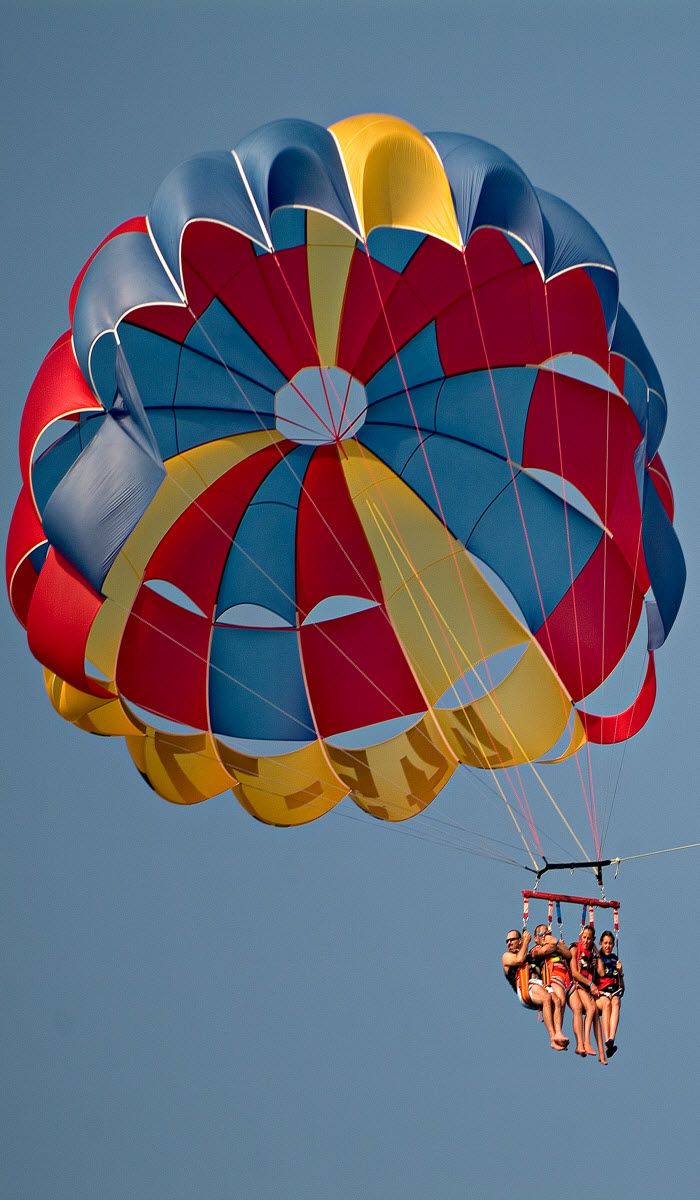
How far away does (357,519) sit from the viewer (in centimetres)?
1281

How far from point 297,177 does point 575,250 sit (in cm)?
165

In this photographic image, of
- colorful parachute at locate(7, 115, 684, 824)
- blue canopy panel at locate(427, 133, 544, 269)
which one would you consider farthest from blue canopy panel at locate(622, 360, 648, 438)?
blue canopy panel at locate(427, 133, 544, 269)

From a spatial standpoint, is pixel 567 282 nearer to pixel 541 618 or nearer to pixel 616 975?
pixel 541 618

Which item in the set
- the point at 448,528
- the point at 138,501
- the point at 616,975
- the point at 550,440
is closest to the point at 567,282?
the point at 550,440

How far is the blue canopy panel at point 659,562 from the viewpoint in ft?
39.1

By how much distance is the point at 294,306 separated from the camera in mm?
12172

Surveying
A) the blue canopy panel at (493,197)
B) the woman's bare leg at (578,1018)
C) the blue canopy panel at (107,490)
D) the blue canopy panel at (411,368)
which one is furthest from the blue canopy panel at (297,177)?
the woman's bare leg at (578,1018)

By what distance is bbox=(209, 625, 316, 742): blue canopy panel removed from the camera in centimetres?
1255

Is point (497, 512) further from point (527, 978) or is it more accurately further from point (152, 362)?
point (527, 978)

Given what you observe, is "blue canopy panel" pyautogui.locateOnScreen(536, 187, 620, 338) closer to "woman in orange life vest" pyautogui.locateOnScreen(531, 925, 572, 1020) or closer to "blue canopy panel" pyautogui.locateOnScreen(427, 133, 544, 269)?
"blue canopy panel" pyautogui.locateOnScreen(427, 133, 544, 269)

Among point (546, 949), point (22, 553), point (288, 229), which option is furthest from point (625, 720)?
point (22, 553)

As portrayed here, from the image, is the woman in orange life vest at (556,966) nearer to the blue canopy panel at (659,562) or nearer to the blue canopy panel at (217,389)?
the blue canopy panel at (659,562)

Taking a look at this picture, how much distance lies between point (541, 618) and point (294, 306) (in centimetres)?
246

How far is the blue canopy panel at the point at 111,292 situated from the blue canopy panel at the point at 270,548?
6.06ft
